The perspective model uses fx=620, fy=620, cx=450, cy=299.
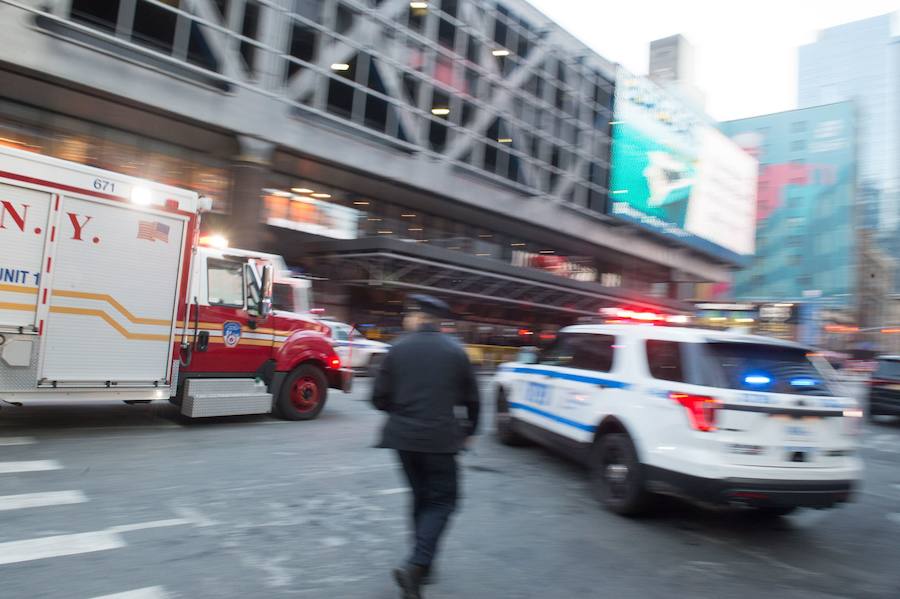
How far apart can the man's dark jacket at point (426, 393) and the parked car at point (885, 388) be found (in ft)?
45.6

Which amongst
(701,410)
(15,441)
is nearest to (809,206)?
(701,410)

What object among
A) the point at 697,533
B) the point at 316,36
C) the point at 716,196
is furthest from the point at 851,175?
the point at 697,533

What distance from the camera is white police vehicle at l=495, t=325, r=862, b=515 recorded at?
4.70 m

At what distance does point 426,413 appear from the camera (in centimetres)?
360

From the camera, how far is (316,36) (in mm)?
24609

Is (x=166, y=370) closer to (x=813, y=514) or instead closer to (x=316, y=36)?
(x=813, y=514)

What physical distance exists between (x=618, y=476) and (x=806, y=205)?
295ft

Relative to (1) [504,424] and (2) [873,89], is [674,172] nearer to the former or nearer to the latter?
(1) [504,424]

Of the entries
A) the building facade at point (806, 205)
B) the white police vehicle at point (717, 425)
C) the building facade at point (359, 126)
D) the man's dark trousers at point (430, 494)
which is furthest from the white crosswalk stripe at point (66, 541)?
the building facade at point (806, 205)

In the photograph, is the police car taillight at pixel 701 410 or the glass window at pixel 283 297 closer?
the police car taillight at pixel 701 410

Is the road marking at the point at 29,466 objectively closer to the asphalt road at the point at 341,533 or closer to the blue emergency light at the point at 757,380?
the asphalt road at the point at 341,533

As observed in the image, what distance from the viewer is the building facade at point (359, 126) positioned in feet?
63.9

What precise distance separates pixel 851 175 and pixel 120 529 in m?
95.9

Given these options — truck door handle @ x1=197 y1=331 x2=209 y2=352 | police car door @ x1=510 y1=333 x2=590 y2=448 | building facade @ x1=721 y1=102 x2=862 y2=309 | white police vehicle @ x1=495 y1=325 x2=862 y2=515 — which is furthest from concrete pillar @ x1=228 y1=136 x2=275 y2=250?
building facade @ x1=721 y1=102 x2=862 y2=309
